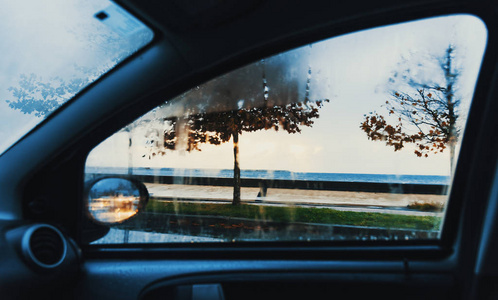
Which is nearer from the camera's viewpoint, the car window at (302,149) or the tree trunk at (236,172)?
the car window at (302,149)

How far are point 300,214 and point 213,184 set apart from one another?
58 cm

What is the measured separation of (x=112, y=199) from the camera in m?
2.29

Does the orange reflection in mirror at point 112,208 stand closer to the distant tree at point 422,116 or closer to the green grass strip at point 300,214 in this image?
the green grass strip at point 300,214

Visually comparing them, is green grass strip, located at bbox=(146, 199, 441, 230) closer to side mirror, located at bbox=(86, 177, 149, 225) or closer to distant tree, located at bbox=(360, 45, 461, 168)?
side mirror, located at bbox=(86, 177, 149, 225)

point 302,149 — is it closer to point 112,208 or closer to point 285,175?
point 285,175

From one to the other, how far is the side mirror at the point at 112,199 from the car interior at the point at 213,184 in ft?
0.04

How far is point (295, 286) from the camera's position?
86.0 inches

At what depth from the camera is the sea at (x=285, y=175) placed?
226cm

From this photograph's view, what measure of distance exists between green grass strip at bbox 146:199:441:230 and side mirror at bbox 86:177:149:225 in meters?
0.13

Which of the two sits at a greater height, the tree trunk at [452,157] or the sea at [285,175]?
the tree trunk at [452,157]

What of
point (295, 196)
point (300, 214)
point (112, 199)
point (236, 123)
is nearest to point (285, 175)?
point (295, 196)

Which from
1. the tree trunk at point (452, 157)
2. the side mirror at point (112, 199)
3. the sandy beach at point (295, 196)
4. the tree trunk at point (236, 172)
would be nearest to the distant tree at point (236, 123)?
the tree trunk at point (236, 172)

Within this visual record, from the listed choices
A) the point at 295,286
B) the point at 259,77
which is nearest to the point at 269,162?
the point at 259,77

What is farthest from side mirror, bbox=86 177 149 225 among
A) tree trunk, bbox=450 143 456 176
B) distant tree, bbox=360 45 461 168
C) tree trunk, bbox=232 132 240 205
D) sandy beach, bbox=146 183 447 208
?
tree trunk, bbox=450 143 456 176
